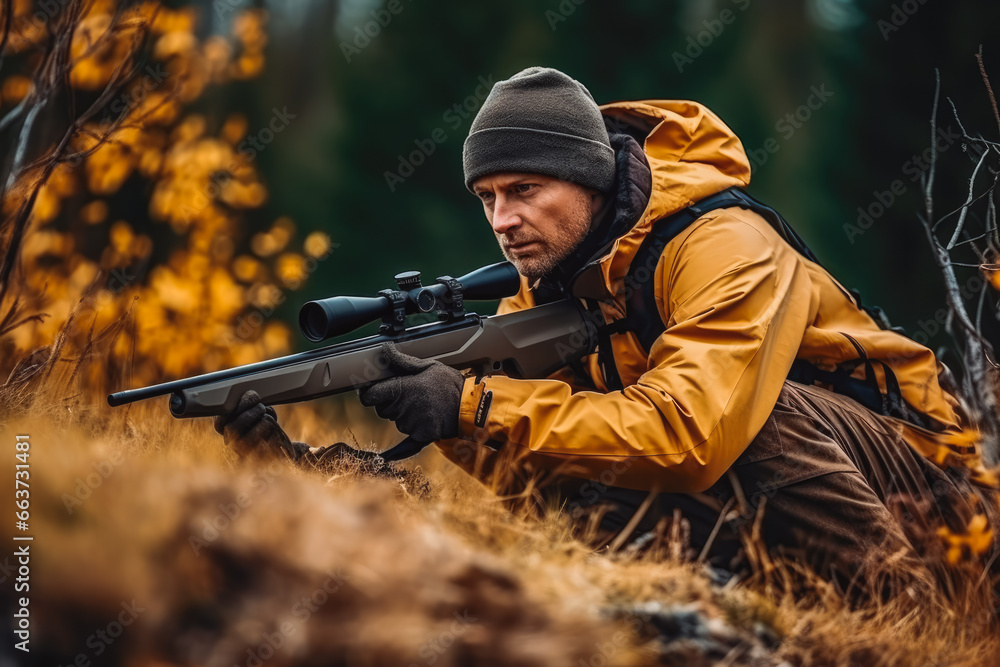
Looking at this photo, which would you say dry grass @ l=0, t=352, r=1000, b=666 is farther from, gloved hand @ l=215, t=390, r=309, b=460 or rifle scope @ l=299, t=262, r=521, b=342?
rifle scope @ l=299, t=262, r=521, b=342

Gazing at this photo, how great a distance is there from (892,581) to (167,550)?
2.37 meters

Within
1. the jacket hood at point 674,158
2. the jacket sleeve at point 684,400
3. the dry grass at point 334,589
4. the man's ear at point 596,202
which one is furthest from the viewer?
the man's ear at point 596,202

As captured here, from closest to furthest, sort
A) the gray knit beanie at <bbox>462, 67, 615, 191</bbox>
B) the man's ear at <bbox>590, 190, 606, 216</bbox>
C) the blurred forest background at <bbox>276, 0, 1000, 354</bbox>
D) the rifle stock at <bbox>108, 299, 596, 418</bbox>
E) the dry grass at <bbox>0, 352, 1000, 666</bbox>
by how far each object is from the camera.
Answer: the dry grass at <bbox>0, 352, 1000, 666</bbox> → the rifle stock at <bbox>108, 299, 596, 418</bbox> → the gray knit beanie at <bbox>462, 67, 615, 191</bbox> → the man's ear at <bbox>590, 190, 606, 216</bbox> → the blurred forest background at <bbox>276, 0, 1000, 354</bbox>

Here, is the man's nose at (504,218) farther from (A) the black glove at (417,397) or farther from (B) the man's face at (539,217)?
(A) the black glove at (417,397)

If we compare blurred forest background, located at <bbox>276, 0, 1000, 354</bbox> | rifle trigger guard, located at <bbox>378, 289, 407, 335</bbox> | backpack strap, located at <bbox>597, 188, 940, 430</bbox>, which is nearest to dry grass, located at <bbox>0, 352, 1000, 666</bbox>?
rifle trigger guard, located at <bbox>378, 289, 407, 335</bbox>

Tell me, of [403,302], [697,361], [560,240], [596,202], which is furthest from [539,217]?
[697,361]

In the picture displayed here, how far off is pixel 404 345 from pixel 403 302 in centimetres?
17

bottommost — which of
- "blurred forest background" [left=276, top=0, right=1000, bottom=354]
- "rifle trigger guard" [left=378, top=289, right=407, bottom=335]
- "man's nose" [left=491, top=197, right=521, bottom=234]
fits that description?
"blurred forest background" [left=276, top=0, right=1000, bottom=354]

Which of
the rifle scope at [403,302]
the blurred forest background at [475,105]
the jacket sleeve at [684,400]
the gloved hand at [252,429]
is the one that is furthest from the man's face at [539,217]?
the blurred forest background at [475,105]

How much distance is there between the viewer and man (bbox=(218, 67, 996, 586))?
321 cm

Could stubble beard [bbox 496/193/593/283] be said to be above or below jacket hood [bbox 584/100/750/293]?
below

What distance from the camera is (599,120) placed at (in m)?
4.04

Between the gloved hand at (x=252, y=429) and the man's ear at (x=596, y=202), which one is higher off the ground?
the man's ear at (x=596, y=202)

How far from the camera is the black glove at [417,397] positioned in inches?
125
